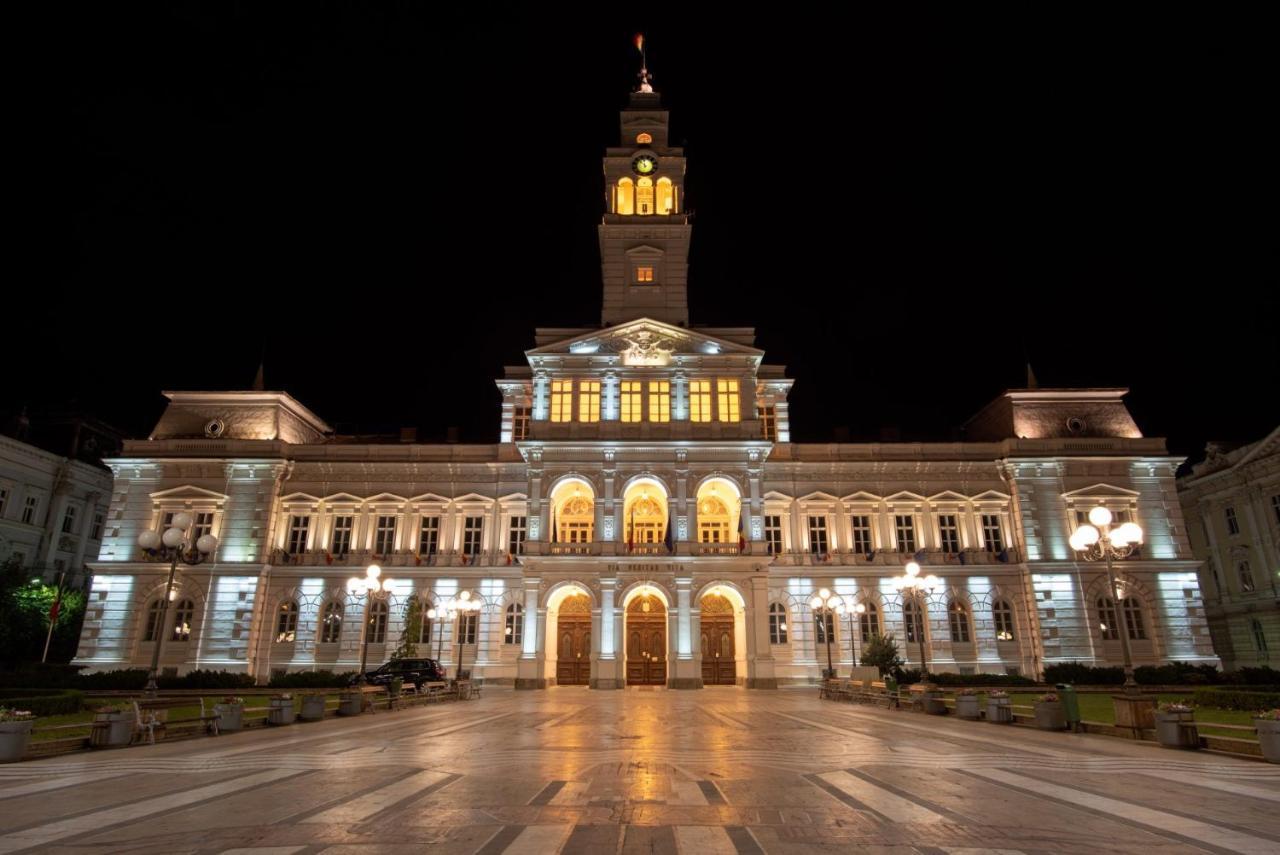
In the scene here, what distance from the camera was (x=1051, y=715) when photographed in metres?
18.3

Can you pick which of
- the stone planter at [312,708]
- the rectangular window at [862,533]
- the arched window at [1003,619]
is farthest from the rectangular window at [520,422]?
the arched window at [1003,619]

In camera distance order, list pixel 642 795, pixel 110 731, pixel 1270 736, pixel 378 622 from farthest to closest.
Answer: pixel 378 622, pixel 110 731, pixel 1270 736, pixel 642 795

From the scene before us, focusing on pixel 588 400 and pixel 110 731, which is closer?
pixel 110 731

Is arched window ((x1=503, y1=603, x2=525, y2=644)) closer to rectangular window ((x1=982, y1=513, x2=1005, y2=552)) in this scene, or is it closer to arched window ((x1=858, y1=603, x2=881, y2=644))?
arched window ((x1=858, y1=603, x2=881, y2=644))

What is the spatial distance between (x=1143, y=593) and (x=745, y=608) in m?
24.7

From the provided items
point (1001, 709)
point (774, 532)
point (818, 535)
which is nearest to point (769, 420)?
point (774, 532)

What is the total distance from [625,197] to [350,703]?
3958 centimetres

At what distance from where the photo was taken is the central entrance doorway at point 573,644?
42.7 m

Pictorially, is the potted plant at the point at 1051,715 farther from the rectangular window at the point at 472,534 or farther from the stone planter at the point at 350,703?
the rectangular window at the point at 472,534

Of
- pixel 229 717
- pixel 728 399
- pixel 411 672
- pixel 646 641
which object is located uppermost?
pixel 728 399

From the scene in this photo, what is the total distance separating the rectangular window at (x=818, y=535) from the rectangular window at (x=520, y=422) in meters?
19.9

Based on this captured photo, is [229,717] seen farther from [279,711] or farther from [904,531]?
[904,531]

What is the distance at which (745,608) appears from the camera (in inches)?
1597

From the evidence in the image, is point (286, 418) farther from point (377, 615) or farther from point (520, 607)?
point (520, 607)
